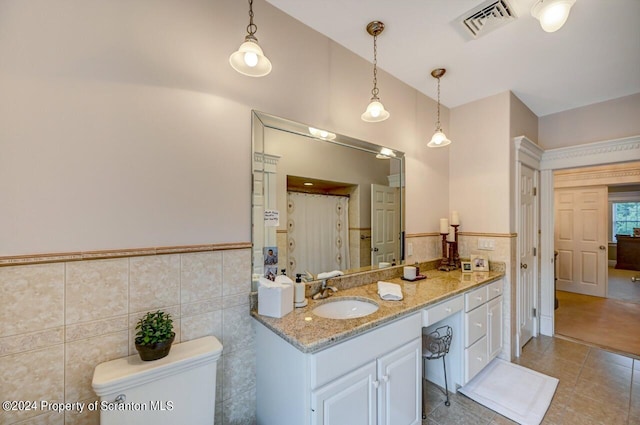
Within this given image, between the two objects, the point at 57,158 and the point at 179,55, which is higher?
the point at 179,55

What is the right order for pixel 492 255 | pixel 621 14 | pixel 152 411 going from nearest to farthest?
pixel 152 411, pixel 621 14, pixel 492 255

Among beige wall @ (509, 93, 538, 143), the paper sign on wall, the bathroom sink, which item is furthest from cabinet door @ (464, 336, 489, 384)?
beige wall @ (509, 93, 538, 143)

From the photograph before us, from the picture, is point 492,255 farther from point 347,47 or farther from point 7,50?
point 7,50

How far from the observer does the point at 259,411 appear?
1.48 meters

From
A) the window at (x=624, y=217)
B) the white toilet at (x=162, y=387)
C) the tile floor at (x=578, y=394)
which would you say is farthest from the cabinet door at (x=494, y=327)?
the window at (x=624, y=217)

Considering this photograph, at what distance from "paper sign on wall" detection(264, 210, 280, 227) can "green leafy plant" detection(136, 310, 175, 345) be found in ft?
2.33

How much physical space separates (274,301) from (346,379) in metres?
0.51

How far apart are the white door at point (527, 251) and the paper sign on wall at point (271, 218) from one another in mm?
2658

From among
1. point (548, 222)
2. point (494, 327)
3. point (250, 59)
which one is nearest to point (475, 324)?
point (494, 327)

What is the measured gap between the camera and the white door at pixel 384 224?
224 cm

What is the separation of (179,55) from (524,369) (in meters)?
3.70

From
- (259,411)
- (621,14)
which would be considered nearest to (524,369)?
(259,411)

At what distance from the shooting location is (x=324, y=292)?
5.71 feet

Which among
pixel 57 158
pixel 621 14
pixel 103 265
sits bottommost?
pixel 103 265
